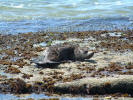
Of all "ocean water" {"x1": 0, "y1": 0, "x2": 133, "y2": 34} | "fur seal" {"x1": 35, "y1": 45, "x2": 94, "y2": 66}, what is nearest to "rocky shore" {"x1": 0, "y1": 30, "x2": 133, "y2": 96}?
"fur seal" {"x1": 35, "y1": 45, "x2": 94, "y2": 66}

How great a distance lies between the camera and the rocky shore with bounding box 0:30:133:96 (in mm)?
7102

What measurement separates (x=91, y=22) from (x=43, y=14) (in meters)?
5.09

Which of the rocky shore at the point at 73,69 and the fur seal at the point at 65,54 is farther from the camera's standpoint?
the fur seal at the point at 65,54

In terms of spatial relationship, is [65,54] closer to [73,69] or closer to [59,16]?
[73,69]

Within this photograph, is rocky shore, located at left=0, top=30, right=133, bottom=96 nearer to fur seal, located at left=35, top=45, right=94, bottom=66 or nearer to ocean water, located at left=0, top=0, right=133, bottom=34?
fur seal, located at left=35, top=45, right=94, bottom=66

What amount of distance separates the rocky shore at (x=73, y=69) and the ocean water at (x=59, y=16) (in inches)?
134

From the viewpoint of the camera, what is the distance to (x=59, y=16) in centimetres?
2191

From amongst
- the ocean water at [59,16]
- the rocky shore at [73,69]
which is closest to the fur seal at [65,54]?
the rocky shore at [73,69]

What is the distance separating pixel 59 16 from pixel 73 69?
44.1 feet

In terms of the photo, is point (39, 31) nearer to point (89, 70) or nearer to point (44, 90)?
point (89, 70)

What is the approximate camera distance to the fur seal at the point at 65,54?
31.8 ft

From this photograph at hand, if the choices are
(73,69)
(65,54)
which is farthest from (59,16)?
(73,69)

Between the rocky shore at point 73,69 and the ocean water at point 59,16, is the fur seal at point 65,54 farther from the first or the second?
the ocean water at point 59,16

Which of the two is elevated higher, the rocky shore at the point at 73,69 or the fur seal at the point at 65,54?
the fur seal at the point at 65,54
